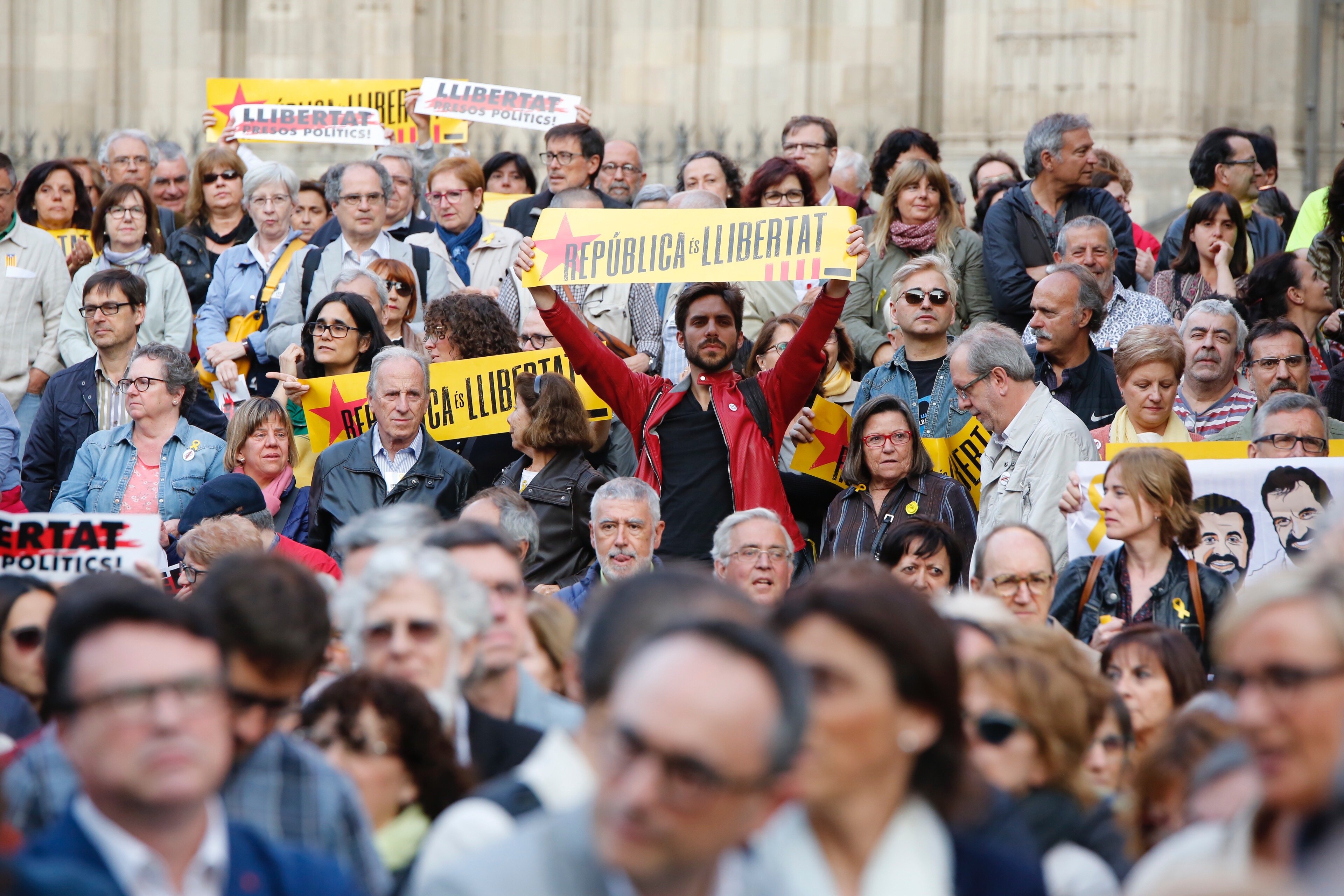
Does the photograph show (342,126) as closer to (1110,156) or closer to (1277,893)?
(1110,156)

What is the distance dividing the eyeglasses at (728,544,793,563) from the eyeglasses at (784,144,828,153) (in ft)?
15.7

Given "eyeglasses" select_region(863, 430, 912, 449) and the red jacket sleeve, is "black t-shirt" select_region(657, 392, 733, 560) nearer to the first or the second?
the red jacket sleeve

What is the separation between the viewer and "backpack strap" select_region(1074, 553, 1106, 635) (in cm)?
701

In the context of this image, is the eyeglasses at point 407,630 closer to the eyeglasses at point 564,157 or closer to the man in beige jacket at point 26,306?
the man in beige jacket at point 26,306

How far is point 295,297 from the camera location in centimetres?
1057

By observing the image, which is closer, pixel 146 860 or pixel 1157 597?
pixel 146 860

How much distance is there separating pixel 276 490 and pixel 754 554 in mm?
2621

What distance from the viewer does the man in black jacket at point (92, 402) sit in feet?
32.1

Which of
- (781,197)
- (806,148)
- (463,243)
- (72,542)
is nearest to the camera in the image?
(72,542)

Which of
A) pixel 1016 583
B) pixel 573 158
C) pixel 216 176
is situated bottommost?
pixel 1016 583

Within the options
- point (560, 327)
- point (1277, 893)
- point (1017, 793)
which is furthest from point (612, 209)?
point (1277, 893)

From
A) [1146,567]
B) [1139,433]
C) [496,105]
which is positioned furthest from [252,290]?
[1146,567]

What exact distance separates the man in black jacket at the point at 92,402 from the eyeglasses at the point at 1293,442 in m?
5.10

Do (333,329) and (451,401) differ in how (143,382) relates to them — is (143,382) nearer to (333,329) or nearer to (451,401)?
(333,329)
